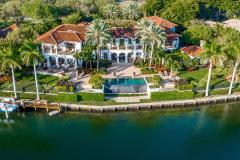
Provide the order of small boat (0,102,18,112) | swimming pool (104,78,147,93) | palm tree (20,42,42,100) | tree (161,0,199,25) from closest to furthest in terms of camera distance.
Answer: palm tree (20,42,42,100) → small boat (0,102,18,112) → swimming pool (104,78,147,93) → tree (161,0,199,25)

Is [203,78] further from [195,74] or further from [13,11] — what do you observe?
[13,11]

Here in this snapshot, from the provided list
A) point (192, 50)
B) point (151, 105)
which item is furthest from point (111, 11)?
point (151, 105)

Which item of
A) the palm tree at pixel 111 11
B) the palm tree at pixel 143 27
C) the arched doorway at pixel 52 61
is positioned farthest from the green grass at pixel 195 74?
the palm tree at pixel 111 11

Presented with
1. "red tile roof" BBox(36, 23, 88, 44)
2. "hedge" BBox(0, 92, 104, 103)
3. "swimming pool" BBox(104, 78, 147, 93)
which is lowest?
"hedge" BBox(0, 92, 104, 103)

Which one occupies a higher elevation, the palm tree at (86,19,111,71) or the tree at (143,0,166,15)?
the tree at (143,0,166,15)

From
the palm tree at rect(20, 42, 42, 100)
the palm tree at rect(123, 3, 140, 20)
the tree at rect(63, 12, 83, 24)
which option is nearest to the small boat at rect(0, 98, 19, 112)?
the palm tree at rect(20, 42, 42, 100)

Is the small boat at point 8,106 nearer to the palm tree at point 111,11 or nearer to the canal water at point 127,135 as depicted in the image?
the canal water at point 127,135

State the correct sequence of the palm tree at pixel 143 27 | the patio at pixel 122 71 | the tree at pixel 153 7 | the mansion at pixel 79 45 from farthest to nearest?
1. the tree at pixel 153 7
2. the mansion at pixel 79 45
3. the patio at pixel 122 71
4. the palm tree at pixel 143 27

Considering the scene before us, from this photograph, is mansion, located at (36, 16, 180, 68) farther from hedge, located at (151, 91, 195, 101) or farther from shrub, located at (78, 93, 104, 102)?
hedge, located at (151, 91, 195, 101)

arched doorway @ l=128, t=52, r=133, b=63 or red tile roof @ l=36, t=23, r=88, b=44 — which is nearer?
red tile roof @ l=36, t=23, r=88, b=44
